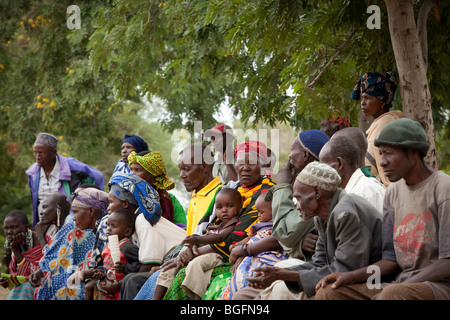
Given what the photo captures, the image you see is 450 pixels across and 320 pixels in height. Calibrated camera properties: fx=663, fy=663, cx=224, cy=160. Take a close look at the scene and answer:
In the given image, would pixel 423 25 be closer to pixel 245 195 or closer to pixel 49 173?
pixel 245 195

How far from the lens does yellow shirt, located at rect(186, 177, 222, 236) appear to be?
6.67m

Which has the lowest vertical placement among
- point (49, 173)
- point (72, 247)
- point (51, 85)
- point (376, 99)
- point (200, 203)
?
point (72, 247)

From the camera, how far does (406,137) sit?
13.8 feet

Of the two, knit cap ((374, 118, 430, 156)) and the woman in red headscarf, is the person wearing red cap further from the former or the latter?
knit cap ((374, 118, 430, 156))

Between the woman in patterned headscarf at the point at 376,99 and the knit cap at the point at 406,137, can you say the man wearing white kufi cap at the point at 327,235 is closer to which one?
the knit cap at the point at 406,137

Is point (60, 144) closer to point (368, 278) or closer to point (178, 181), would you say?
point (178, 181)

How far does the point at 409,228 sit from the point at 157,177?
3.66 m

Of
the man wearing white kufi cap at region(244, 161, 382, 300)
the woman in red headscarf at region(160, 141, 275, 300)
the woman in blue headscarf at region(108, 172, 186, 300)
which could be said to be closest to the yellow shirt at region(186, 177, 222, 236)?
the woman in blue headscarf at region(108, 172, 186, 300)

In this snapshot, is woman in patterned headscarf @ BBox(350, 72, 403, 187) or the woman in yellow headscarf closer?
woman in patterned headscarf @ BBox(350, 72, 403, 187)

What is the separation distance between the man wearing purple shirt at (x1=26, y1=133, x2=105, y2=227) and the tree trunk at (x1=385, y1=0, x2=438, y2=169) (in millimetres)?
4652

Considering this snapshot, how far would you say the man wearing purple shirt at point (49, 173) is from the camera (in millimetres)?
8641

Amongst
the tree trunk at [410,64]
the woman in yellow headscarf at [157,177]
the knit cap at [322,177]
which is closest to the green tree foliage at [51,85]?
the woman in yellow headscarf at [157,177]

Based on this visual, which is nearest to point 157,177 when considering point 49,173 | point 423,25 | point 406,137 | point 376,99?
point 49,173
